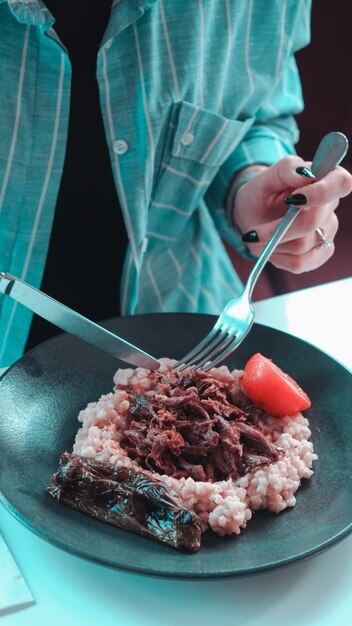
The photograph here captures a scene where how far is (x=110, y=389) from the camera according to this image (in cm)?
133

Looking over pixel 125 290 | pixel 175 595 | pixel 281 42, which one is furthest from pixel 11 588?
pixel 281 42

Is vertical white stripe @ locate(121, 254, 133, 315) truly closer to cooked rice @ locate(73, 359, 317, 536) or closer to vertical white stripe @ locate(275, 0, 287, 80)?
cooked rice @ locate(73, 359, 317, 536)

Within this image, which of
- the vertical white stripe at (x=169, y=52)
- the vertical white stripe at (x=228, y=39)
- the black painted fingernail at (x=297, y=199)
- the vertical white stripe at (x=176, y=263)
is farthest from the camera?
the vertical white stripe at (x=176, y=263)

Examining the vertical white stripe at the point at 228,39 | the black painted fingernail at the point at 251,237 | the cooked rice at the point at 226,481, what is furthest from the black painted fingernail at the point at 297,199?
the vertical white stripe at the point at 228,39

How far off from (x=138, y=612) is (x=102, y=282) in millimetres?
1010

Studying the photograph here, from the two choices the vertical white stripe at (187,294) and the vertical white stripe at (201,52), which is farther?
the vertical white stripe at (187,294)

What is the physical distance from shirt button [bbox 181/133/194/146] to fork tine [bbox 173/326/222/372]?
58 centimetres

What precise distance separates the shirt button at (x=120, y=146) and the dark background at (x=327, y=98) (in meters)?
1.95

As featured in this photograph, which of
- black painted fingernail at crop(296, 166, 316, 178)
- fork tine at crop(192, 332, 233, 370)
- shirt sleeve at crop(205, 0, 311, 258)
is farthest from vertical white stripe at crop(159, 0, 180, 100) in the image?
fork tine at crop(192, 332, 233, 370)

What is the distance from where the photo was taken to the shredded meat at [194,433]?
3.66 feet

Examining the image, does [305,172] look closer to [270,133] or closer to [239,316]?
[239,316]

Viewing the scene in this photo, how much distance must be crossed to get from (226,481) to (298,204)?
23.1 inches

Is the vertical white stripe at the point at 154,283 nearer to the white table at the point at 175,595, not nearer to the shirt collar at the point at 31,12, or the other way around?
the shirt collar at the point at 31,12

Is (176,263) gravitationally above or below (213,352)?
below
